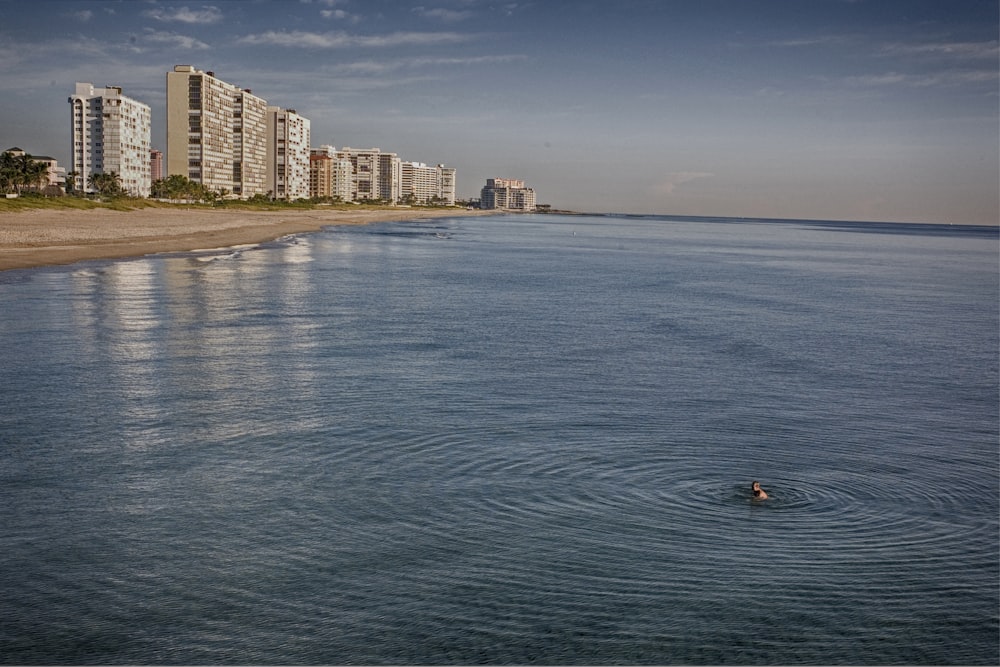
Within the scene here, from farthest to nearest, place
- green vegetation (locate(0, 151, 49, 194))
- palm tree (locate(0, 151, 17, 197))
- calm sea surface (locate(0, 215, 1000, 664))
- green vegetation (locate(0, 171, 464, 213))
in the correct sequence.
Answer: green vegetation (locate(0, 171, 464, 213)), green vegetation (locate(0, 151, 49, 194)), palm tree (locate(0, 151, 17, 197)), calm sea surface (locate(0, 215, 1000, 664))

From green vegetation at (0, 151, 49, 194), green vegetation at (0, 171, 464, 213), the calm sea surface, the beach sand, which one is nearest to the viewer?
the calm sea surface

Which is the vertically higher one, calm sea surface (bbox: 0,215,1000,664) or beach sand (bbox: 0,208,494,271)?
beach sand (bbox: 0,208,494,271)

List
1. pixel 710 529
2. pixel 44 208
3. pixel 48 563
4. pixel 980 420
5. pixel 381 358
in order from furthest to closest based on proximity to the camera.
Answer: pixel 44 208
pixel 381 358
pixel 980 420
pixel 710 529
pixel 48 563

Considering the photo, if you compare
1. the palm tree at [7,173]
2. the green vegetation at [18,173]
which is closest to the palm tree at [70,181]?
the green vegetation at [18,173]

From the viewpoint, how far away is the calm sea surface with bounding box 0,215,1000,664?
8.90m

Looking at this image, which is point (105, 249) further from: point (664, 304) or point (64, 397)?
point (64, 397)

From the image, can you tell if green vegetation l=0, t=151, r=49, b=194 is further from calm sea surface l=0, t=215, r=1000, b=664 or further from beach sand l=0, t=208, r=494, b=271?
calm sea surface l=0, t=215, r=1000, b=664

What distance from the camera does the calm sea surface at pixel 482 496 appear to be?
890 cm

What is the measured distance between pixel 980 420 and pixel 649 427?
7.36 meters

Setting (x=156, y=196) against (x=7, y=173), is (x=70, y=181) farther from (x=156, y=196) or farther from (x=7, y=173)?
(x=7, y=173)

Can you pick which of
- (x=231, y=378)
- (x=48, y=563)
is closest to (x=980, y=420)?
(x=231, y=378)

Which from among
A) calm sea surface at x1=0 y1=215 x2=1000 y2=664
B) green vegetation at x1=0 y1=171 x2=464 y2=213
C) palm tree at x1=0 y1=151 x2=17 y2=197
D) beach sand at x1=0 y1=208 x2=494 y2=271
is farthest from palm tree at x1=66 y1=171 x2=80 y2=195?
calm sea surface at x1=0 y1=215 x2=1000 y2=664

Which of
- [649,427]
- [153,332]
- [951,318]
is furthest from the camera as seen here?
[951,318]

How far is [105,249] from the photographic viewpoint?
178 ft
